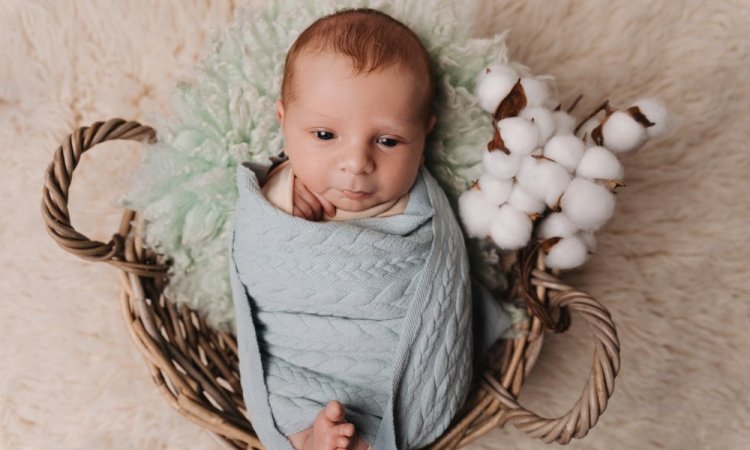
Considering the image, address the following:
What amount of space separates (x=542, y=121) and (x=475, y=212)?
0.51ft

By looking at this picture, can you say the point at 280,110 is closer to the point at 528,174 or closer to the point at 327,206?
the point at 327,206

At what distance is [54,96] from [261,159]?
46 centimetres

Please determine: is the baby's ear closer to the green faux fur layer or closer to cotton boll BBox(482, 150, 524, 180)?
the green faux fur layer

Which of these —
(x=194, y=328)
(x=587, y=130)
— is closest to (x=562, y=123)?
(x=587, y=130)

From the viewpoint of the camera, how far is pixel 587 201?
84cm

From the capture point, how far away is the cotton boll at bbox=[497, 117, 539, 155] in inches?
33.5

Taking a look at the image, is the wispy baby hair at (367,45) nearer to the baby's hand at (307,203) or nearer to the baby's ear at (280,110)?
the baby's ear at (280,110)

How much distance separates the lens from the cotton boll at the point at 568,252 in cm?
91

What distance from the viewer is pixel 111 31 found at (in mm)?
1187

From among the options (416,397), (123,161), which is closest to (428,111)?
(416,397)

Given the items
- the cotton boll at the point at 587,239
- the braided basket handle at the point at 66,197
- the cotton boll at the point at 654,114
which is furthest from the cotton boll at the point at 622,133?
the braided basket handle at the point at 66,197

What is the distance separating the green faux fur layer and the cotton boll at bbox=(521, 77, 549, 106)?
0.10 metres

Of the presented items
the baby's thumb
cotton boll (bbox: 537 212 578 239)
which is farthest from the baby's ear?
cotton boll (bbox: 537 212 578 239)

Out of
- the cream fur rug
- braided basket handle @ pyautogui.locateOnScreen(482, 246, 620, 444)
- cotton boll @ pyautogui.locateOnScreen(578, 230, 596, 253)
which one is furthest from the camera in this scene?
the cream fur rug
